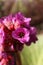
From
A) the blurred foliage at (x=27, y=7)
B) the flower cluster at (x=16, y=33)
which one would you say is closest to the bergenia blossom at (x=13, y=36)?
the flower cluster at (x=16, y=33)

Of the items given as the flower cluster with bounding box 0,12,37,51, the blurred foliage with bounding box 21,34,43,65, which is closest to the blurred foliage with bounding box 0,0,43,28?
the blurred foliage with bounding box 21,34,43,65

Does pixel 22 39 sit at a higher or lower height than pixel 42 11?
lower

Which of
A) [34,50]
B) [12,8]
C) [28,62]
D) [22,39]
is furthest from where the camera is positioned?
[12,8]

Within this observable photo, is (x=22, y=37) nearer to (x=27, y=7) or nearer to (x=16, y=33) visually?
(x=16, y=33)

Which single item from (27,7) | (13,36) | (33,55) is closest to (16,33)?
(13,36)

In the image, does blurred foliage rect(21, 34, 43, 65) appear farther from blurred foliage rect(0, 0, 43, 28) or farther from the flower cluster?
blurred foliage rect(0, 0, 43, 28)

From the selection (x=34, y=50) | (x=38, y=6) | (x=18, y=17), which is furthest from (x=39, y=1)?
(x=18, y=17)

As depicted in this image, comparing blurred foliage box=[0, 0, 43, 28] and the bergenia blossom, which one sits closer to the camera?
the bergenia blossom

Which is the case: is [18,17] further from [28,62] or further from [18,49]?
[28,62]
